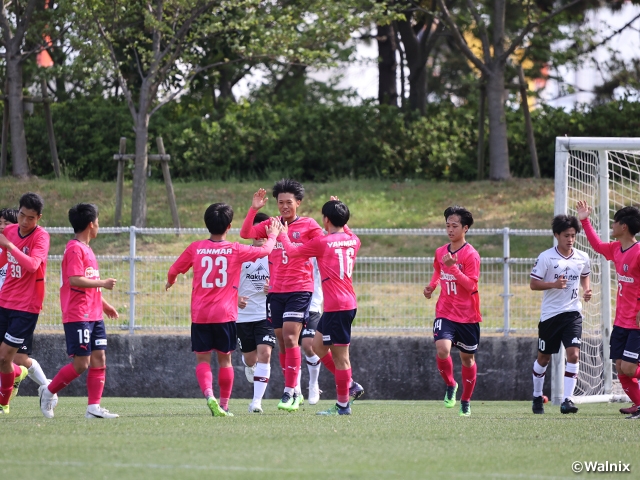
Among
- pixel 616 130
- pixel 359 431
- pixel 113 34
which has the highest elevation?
pixel 113 34

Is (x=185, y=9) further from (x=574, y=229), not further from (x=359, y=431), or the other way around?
(x=359, y=431)

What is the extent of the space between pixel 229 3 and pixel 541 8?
850cm

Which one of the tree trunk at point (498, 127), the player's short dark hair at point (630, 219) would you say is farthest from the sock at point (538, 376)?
the tree trunk at point (498, 127)

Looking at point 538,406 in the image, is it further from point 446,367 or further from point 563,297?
point 563,297

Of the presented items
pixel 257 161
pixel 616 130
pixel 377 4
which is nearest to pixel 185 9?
pixel 377 4

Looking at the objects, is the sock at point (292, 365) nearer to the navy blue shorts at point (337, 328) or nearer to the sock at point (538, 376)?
the navy blue shorts at point (337, 328)

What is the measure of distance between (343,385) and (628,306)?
292 centimetres


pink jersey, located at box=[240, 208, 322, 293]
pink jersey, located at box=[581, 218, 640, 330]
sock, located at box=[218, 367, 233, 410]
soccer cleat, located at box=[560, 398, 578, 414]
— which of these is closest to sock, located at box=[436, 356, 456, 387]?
soccer cleat, located at box=[560, 398, 578, 414]

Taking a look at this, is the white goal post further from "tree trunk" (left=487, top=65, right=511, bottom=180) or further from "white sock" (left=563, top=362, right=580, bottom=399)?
"tree trunk" (left=487, top=65, right=511, bottom=180)

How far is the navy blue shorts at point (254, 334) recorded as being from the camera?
10242 mm

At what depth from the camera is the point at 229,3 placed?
701 inches

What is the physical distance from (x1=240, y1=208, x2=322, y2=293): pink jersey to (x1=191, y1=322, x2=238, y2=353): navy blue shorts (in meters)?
1.04

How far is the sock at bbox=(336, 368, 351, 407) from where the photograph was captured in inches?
344

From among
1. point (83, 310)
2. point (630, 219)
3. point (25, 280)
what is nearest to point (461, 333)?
point (630, 219)
